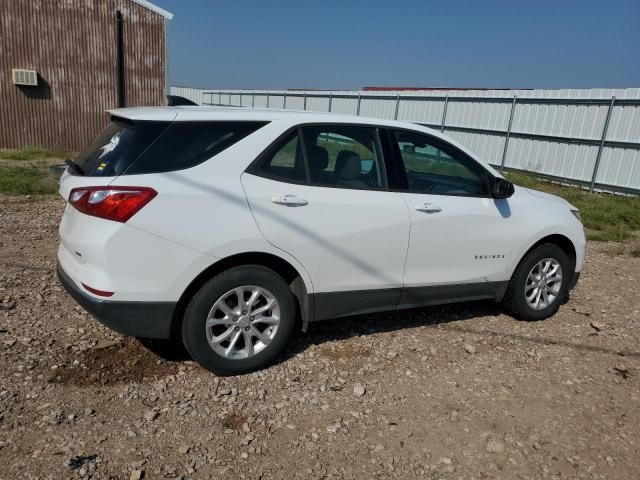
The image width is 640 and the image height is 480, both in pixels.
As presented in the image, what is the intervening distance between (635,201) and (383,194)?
10.0 metres

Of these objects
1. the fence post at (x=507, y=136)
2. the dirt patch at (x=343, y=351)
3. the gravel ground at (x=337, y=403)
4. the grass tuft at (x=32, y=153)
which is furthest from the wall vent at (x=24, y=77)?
the dirt patch at (x=343, y=351)

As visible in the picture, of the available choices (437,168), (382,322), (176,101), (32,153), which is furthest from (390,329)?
(32,153)

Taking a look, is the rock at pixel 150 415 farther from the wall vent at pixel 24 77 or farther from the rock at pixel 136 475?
the wall vent at pixel 24 77

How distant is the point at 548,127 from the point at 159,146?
13198 millimetres

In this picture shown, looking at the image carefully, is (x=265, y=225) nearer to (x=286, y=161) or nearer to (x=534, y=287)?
(x=286, y=161)

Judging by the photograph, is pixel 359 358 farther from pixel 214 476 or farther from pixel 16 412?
pixel 16 412

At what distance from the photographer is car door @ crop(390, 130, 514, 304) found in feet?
13.2

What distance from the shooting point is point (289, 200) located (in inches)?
135

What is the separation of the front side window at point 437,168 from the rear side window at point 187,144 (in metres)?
1.26

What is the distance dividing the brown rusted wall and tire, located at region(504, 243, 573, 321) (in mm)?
14757

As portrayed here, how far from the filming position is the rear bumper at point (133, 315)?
3109 mm

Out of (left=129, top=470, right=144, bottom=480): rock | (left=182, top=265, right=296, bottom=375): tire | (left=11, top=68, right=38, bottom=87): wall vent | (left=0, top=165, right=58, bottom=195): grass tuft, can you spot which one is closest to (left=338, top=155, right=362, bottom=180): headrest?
(left=182, top=265, right=296, bottom=375): tire

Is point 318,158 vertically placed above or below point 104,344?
above

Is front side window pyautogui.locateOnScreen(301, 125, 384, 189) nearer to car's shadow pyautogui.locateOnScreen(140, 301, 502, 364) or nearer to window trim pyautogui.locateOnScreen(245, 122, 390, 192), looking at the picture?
window trim pyautogui.locateOnScreen(245, 122, 390, 192)
